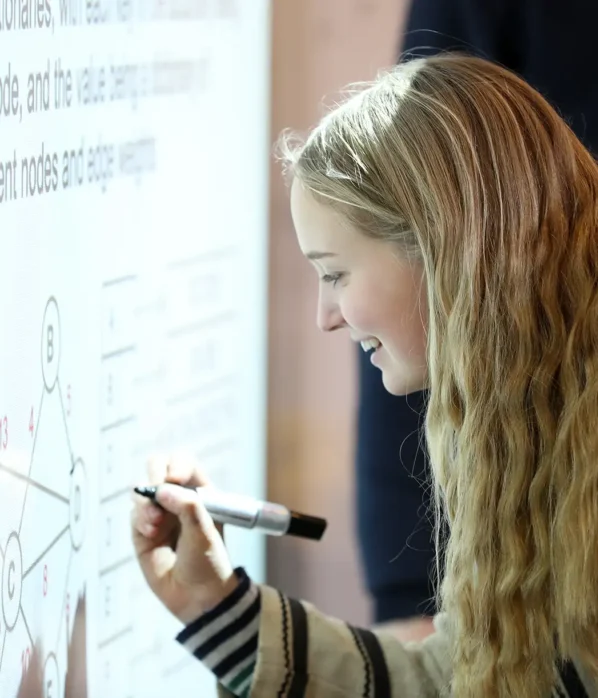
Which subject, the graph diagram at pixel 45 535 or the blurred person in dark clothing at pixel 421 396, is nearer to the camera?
the graph diagram at pixel 45 535

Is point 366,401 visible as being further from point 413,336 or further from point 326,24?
point 326,24

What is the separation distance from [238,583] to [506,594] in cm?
25

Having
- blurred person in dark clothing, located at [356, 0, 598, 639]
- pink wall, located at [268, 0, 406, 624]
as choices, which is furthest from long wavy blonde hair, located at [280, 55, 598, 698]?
pink wall, located at [268, 0, 406, 624]

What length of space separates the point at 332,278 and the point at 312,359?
579mm

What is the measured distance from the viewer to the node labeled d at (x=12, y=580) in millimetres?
795

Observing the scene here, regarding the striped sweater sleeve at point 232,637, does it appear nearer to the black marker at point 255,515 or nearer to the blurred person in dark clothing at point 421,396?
the black marker at point 255,515

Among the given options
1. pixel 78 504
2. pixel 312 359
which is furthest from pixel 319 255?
pixel 312 359

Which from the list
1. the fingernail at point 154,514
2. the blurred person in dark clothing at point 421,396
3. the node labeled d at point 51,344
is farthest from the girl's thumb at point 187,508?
the blurred person in dark clothing at point 421,396

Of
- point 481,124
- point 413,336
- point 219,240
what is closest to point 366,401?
point 219,240

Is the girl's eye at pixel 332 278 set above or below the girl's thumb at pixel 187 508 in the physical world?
above

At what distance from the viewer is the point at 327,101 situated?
54.8 inches

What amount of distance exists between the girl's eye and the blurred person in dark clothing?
10.1 inches

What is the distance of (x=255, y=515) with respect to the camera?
3.13ft

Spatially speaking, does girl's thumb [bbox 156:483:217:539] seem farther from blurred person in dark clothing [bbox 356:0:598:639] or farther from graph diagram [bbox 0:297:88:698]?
blurred person in dark clothing [bbox 356:0:598:639]
